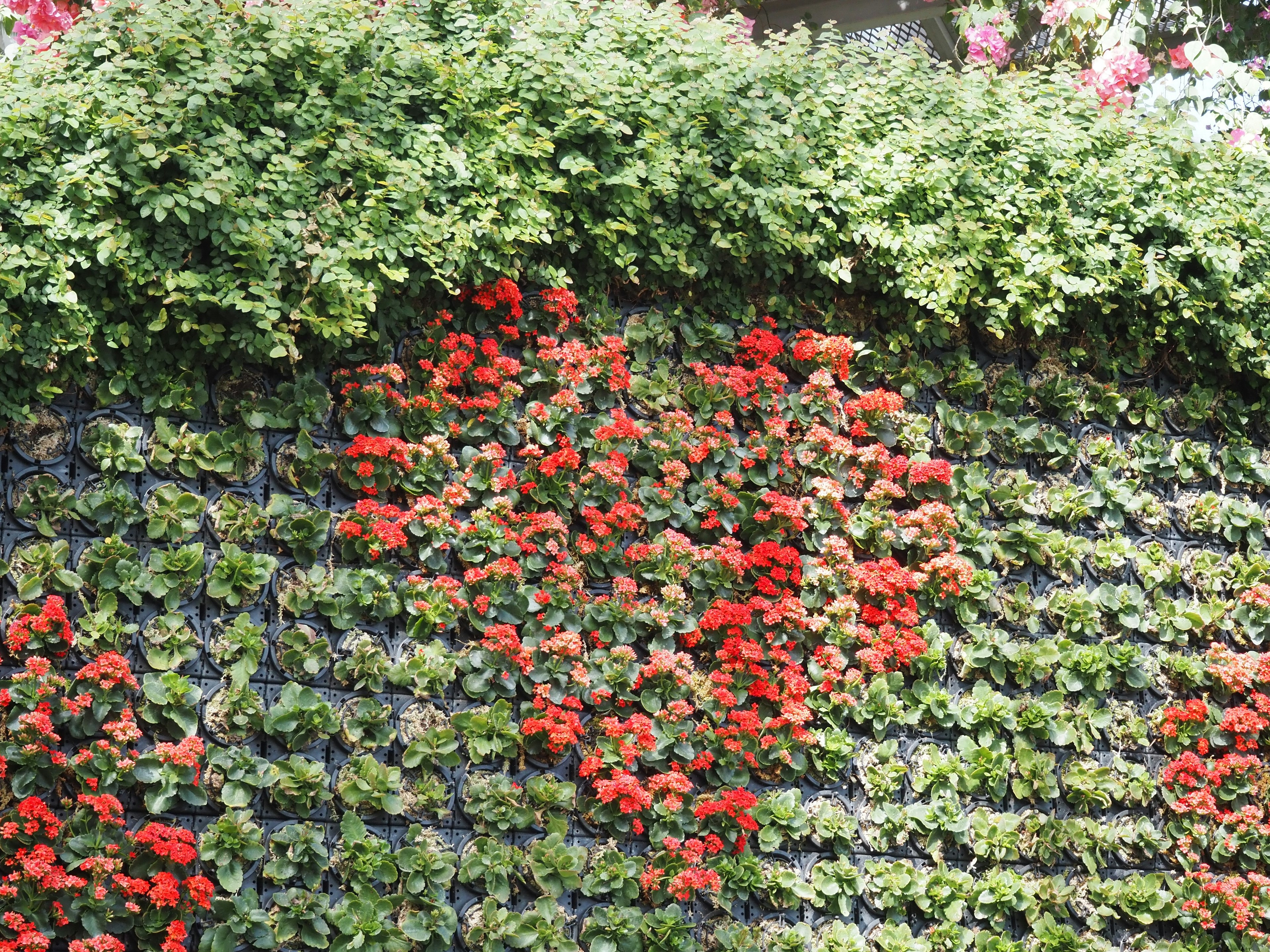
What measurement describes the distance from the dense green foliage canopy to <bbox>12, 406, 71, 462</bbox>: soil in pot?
6cm

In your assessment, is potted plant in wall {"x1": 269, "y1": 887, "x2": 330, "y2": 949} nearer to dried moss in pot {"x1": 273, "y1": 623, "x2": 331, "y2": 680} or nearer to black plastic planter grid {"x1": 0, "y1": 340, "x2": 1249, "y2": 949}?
black plastic planter grid {"x1": 0, "y1": 340, "x2": 1249, "y2": 949}

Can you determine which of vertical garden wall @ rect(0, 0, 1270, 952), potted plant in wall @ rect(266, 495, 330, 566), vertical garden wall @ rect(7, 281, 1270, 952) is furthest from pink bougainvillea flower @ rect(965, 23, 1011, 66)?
potted plant in wall @ rect(266, 495, 330, 566)

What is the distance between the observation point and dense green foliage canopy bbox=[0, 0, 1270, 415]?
2.82 meters

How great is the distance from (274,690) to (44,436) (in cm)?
80

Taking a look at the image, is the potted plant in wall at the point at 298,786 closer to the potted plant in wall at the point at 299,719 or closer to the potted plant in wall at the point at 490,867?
the potted plant in wall at the point at 299,719

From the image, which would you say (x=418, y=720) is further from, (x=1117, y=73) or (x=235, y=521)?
(x=1117, y=73)

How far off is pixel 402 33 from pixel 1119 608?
271 centimetres

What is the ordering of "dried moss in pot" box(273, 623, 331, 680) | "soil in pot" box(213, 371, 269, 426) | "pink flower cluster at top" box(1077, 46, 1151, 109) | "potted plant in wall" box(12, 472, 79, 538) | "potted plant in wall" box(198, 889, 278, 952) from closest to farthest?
"potted plant in wall" box(198, 889, 278, 952), "potted plant in wall" box(12, 472, 79, 538), "dried moss in pot" box(273, 623, 331, 680), "soil in pot" box(213, 371, 269, 426), "pink flower cluster at top" box(1077, 46, 1151, 109)

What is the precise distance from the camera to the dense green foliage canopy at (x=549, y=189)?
2.82 metres

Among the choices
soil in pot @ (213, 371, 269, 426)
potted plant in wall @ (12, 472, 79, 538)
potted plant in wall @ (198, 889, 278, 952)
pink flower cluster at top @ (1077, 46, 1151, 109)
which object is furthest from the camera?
pink flower cluster at top @ (1077, 46, 1151, 109)

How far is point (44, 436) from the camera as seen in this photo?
111 inches

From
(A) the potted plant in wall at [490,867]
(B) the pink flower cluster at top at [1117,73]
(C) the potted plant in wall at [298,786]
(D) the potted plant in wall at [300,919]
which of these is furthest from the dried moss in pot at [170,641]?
(B) the pink flower cluster at top at [1117,73]

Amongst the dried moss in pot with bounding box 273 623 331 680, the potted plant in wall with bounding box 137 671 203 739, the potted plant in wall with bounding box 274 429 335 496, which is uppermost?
the potted plant in wall with bounding box 274 429 335 496

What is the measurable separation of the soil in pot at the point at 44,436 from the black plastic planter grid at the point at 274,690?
15 mm
